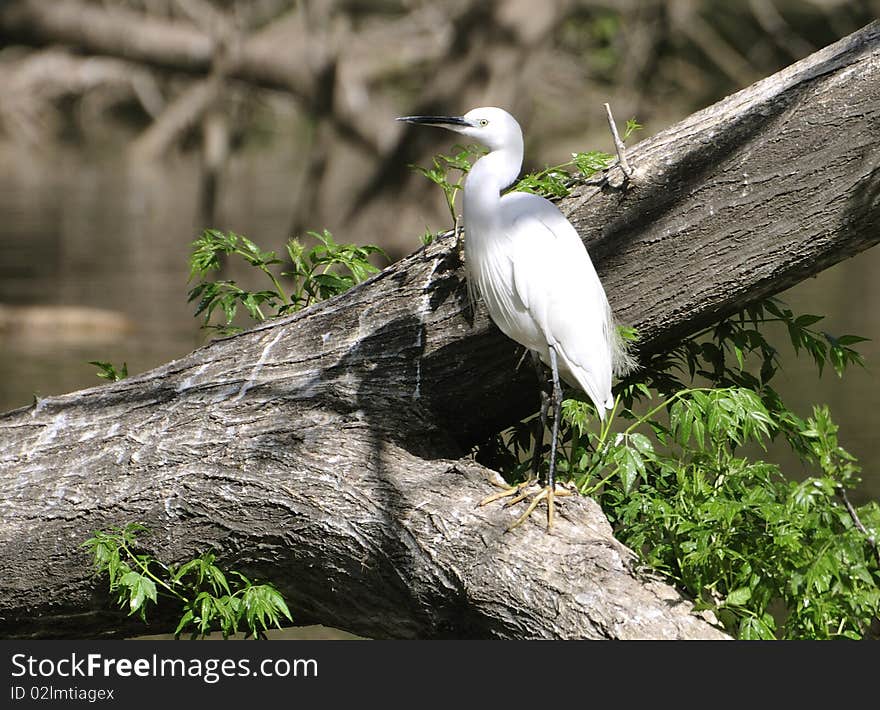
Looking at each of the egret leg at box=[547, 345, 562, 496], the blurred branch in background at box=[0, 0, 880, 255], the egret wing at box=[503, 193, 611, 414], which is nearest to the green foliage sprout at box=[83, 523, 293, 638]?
the egret leg at box=[547, 345, 562, 496]

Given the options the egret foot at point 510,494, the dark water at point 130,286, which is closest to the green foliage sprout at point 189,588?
the egret foot at point 510,494

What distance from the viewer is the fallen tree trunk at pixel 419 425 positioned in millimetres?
2652

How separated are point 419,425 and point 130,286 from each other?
22.0 feet

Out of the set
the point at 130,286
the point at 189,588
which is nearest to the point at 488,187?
the point at 189,588

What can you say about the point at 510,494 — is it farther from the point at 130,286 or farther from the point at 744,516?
the point at 130,286

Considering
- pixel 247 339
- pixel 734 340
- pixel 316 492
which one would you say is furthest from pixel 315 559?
pixel 734 340

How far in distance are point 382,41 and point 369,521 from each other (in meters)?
12.0

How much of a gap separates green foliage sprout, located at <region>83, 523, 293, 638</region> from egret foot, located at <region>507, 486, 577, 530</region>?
591mm

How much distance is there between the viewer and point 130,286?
923cm

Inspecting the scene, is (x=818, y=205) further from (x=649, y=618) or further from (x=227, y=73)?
(x=227, y=73)

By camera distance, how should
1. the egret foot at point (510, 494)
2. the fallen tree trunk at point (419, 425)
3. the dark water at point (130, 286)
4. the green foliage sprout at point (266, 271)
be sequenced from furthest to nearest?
the dark water at point (130, 286), the green foliage sprout at point (266, 271), the egret foot at point (510, 494), the fallen tree trunk at point (419, 425)

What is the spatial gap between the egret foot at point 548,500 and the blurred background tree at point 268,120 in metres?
0.81

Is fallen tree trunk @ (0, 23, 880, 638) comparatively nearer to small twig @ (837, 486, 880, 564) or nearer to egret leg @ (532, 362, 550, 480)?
egret leg @ (532, 362, 550, 480)

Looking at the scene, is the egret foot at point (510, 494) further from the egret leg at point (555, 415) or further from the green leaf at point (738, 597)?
the green leaf at point (738, 597)
